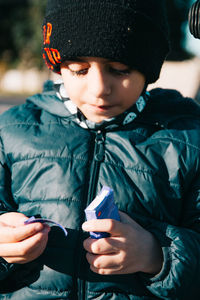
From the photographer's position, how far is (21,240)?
122 centimetres

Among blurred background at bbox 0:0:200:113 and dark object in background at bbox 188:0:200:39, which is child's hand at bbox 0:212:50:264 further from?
blurred background at bbox 0:0:200:113

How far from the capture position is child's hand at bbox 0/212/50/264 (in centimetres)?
118

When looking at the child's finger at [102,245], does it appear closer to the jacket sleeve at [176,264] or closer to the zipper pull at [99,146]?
the jacket sleeve at [176,264]

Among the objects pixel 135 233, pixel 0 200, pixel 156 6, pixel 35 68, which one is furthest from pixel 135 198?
pixel 35 68

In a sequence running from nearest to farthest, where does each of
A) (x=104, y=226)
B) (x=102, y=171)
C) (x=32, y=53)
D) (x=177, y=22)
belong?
(x=104, y=226) → (x=102, y=171) → (x=177, y=22) → (x=32, y=53)

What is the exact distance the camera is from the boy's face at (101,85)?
1.32 meters

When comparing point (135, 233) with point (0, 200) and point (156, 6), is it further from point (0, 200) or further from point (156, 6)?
point (156, 6)

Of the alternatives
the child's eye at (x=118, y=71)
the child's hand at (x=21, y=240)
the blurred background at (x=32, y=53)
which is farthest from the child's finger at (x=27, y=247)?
the blurred background at (x=32, y=53)

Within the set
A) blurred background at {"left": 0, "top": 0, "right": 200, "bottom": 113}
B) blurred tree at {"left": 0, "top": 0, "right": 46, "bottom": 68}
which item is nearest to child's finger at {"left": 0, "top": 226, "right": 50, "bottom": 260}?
blurred background at {"left": 0, "top": 0, "right": 200, "bottom": 113}

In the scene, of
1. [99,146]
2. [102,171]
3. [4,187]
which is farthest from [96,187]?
[4,187]

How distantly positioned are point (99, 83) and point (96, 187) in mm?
426

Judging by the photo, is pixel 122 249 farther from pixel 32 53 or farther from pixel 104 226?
pixel 32 53

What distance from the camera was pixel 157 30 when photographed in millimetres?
1465

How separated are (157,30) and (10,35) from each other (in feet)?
97.6
